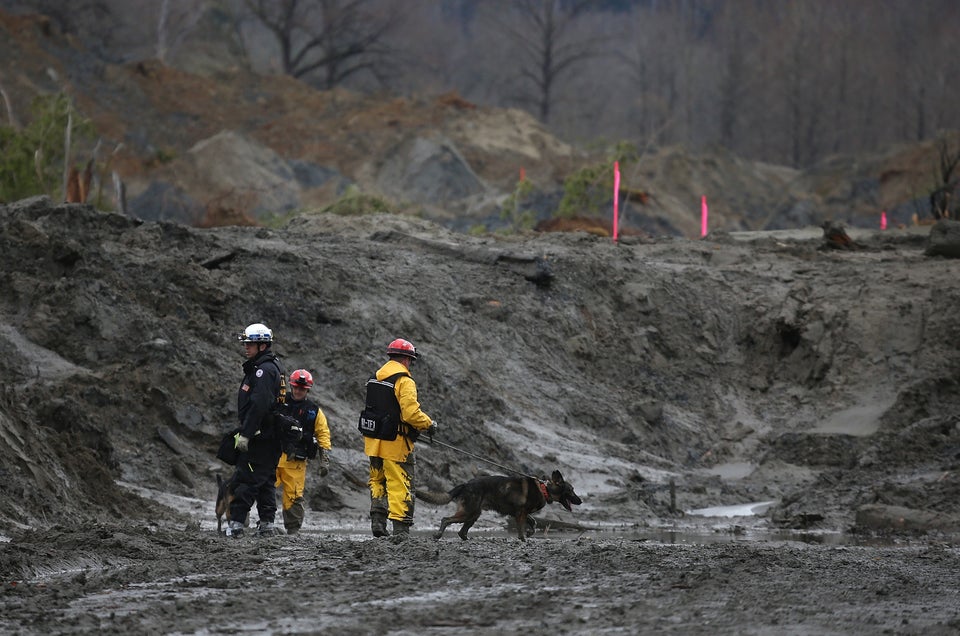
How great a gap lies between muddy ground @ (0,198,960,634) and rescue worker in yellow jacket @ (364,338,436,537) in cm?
59

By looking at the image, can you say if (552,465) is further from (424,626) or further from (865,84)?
(865,84)

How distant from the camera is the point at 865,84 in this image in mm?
81875

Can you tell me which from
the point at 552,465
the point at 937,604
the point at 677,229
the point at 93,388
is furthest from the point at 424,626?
the point at 677,229

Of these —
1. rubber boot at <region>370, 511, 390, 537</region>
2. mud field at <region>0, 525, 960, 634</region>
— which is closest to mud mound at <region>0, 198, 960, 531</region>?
rubber boot at <region>370, 511, 390, 537</region>

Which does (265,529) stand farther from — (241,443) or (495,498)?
(495,498)

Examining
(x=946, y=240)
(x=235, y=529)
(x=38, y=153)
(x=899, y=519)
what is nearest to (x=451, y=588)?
(x=235, y=529)

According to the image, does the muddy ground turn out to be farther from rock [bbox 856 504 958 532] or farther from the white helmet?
the white helmet

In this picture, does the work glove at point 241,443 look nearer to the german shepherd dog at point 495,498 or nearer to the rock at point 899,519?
the german shepherd dog at point 495,498

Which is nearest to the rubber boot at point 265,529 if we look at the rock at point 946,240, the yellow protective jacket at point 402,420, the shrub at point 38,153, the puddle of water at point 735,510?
the yellow protective jacket at point 402,420

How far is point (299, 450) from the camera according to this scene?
12992mm

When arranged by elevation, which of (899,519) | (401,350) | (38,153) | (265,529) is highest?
(38,153)

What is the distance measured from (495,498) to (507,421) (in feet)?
24.6

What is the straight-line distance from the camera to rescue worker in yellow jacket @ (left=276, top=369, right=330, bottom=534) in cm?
1295

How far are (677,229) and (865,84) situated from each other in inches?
1554
